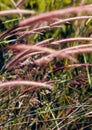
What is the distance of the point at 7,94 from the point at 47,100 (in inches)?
6.7

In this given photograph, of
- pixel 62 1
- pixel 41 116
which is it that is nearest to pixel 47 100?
pixel 41 116

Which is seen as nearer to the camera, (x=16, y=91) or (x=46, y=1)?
(x=16, y=91)

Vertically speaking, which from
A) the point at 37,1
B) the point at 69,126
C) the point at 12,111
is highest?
the point at 37,1

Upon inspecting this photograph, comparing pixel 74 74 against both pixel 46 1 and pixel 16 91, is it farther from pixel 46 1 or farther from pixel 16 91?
pixel 46 1

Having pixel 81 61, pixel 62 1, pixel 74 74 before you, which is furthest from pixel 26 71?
pixel 62 1

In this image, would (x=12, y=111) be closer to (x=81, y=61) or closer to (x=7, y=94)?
(x=7, y=94)

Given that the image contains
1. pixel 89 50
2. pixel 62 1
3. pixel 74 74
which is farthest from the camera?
pixel 62 1

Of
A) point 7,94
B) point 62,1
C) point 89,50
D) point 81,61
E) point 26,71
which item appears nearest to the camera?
point 89,50

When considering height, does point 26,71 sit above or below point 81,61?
above

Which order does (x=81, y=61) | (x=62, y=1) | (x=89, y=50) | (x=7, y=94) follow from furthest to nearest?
(x=62, y=1), (x=81, y=61), (x=7, y=94), (x=89, y=50)

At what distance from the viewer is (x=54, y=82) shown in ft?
4.63

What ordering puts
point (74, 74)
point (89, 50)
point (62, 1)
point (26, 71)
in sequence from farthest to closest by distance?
point (62, 1) < point (74, 74) < point (26, 71) < point (89, 50)

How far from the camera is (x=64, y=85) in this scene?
1472 millimetres

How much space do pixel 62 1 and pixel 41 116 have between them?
0.88m
